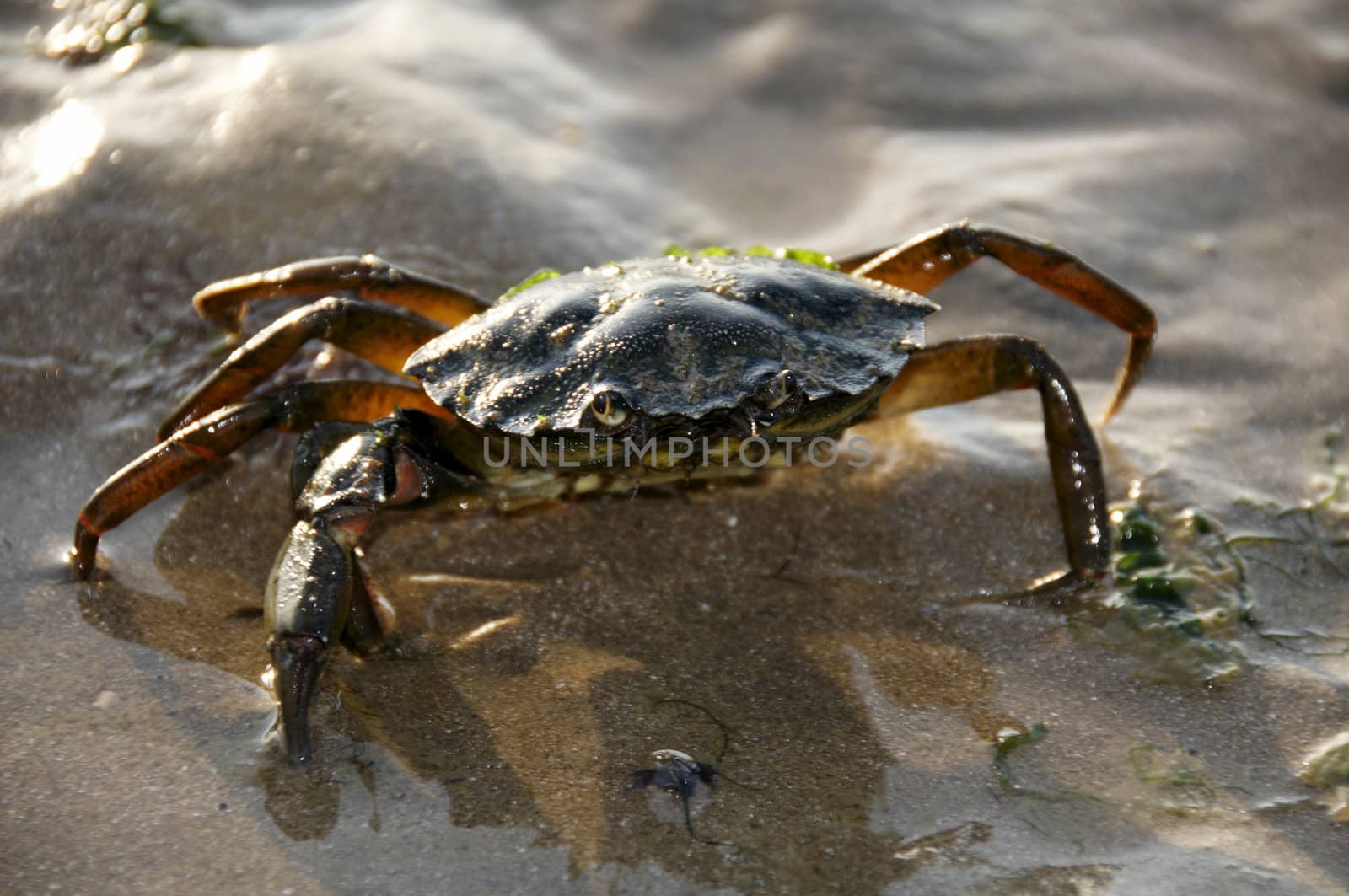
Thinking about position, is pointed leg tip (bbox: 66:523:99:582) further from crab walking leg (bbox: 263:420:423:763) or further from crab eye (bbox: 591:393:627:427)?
crab eye (bbox: 591:393:627:427)

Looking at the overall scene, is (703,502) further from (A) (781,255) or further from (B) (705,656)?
(A) (781,255)

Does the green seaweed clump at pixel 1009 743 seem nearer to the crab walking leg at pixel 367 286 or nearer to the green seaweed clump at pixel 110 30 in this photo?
the crab walking leg at pixel 367 286

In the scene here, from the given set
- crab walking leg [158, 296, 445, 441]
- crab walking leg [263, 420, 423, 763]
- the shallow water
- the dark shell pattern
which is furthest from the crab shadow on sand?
the dark shell pattern

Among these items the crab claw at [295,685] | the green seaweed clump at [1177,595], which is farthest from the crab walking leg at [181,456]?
the green seaweed clump at [1177,595]

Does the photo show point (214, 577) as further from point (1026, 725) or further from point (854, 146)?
point (854, 146)

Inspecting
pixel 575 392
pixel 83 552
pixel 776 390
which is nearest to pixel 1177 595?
pixel 776 390

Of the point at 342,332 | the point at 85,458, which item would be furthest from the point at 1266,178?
the point at 85,458
